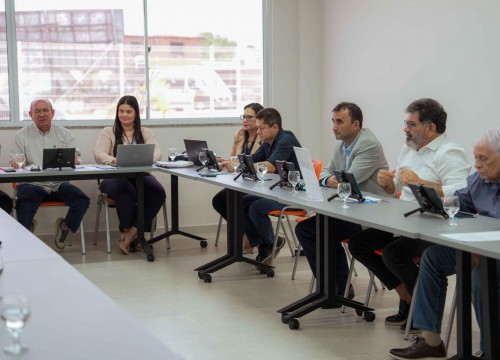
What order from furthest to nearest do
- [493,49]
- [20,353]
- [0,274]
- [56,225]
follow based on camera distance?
[56,225]
[493,49]
[0,274]
[20,353]

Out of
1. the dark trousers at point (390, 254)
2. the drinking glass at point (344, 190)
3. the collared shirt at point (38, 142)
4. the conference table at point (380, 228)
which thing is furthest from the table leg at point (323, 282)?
the collared shirt at point (38, 142)

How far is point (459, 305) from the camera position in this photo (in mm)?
3465

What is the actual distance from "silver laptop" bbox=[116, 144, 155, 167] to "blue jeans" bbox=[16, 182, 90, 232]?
48cm

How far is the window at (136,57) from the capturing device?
744cm

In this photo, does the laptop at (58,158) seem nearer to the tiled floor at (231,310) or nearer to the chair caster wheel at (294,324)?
the tiled floor at (231,310)

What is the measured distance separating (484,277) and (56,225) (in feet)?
14.9

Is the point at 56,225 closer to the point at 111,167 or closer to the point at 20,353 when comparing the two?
the point at 111,167

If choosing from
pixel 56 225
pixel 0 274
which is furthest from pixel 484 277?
pixel 56 225

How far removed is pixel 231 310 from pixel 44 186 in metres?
2.57

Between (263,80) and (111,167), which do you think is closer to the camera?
(111,167)

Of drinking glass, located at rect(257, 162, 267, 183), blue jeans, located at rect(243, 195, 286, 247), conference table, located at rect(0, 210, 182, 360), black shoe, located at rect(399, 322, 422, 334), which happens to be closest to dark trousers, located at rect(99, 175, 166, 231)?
blue jeans, located at rect(243, 195, 286, 247)

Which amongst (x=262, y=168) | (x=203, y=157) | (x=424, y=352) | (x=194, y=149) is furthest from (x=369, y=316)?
(x=194, y=149)

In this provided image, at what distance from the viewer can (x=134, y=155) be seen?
22.1 ft

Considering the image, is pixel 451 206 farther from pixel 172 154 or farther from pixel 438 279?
pixel 172 154
